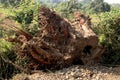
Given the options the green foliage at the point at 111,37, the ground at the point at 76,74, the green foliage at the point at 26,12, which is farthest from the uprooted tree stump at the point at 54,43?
the green foliage at the point at 26,12

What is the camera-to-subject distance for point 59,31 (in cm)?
905

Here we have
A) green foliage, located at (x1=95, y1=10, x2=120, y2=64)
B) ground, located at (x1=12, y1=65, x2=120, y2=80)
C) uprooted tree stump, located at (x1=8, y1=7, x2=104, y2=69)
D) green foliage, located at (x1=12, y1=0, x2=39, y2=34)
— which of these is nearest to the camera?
ground, located at (x1=12, y1=65, x2=120, y2=80)

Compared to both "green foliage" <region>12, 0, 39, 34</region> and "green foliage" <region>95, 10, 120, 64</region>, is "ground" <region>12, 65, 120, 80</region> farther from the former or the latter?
"green foliage" <region>12, 0, 39, 34</region>

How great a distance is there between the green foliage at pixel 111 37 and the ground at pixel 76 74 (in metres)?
1.37

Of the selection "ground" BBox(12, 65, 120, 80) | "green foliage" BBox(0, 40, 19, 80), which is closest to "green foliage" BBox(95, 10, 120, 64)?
"ground" BBox(12, 65, 120, 80)

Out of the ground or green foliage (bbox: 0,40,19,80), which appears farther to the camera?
green foliage (bbox: 0,40,19,80)

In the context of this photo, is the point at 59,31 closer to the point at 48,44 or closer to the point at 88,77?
the point at 48,44

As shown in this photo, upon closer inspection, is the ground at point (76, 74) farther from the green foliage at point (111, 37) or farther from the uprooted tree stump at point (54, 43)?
the green foliage at point (111, 37)

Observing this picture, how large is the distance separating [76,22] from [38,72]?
89.6 inches

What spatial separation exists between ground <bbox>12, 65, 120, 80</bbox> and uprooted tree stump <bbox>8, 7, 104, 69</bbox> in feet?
1.13

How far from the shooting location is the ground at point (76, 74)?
27.2ft

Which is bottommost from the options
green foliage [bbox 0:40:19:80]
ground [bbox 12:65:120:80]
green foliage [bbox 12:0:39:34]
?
ground [bbox 12:65:120:80]

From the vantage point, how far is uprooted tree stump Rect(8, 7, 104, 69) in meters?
8.72

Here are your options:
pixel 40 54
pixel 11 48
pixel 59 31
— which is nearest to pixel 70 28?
pixel 59 31
